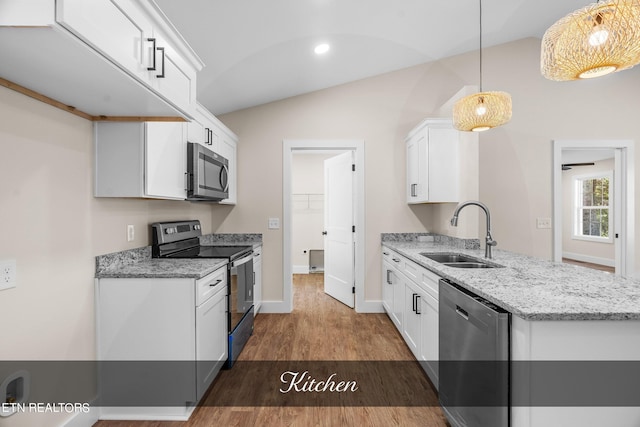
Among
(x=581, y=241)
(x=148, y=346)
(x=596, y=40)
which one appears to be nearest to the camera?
(x=596, y=40)

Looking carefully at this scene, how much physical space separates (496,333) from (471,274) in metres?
0.53

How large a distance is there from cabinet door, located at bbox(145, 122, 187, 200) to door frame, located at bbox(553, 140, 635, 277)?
12.5 feet

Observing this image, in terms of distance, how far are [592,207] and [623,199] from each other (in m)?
3.55

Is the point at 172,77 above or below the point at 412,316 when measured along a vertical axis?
above

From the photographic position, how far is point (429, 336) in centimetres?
206

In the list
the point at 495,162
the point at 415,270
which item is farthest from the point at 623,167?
the point at 415,270

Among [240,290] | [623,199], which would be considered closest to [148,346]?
[240,290]

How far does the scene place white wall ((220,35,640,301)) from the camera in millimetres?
3465

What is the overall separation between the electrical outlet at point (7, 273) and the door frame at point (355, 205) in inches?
99.4

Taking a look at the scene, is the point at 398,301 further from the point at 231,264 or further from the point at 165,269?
the point at 165,269

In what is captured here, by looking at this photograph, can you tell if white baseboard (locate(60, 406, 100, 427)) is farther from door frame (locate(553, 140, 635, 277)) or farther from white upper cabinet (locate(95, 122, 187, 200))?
door frame (locate(553, 140, 635, 277))

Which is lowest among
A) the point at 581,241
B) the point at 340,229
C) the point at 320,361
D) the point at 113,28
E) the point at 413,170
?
the point at 320,361

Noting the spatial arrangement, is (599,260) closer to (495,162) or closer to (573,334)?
(495,162)

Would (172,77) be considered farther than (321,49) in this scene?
No
